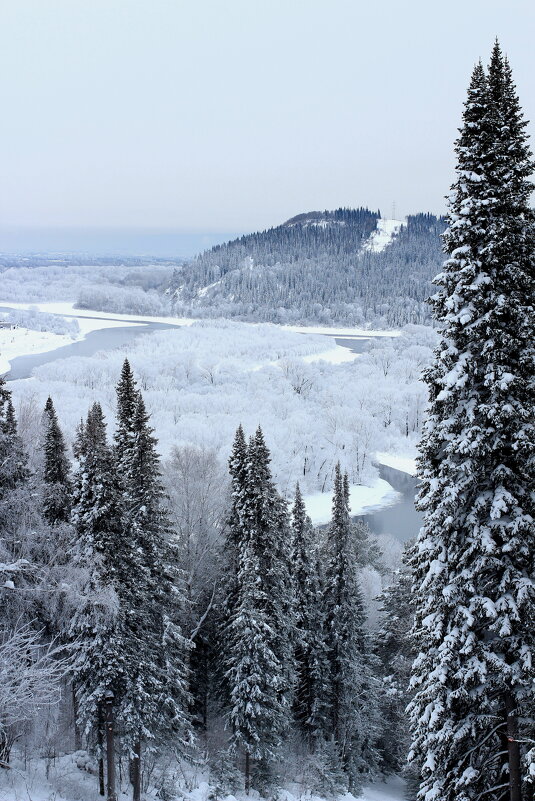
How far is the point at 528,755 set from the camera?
845 centimetres

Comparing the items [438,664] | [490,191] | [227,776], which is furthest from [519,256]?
[227,776]

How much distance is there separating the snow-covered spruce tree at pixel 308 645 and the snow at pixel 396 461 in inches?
2156

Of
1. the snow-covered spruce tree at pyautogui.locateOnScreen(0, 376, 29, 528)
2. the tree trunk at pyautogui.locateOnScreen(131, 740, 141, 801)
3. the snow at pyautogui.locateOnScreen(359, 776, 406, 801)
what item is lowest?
the snow at pyautogui.locateOnScreen(359, 776, 406, 801)

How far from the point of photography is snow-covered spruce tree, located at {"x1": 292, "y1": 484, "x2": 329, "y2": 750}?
25.3m

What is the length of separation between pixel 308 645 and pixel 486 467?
18644 millimetres

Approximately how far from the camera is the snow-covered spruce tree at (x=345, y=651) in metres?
25.3

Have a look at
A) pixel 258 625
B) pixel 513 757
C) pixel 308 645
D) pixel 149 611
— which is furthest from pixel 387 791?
pixel 513 757

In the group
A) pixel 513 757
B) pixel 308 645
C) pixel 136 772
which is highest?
pixel 513 757

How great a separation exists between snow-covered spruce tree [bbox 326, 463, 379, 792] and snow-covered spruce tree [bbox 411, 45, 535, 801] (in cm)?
1573

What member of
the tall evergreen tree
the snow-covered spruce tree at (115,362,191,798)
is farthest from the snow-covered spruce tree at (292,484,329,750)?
the tall evergreen tree

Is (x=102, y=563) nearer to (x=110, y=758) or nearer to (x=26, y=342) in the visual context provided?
(x=110, y=758)

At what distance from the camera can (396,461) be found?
82.5 m

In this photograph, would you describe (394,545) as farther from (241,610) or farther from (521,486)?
(521,486)

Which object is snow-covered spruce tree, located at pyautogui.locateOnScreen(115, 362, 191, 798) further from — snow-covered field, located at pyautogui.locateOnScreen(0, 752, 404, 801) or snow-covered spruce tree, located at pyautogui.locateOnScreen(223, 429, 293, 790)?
snow-covered spruce tree, located at pyautogui.locateOnScreen(223, 429, 293, 790)
